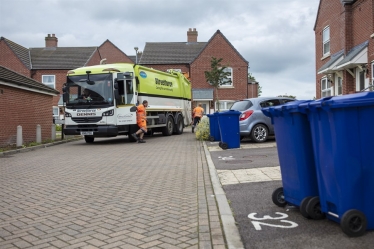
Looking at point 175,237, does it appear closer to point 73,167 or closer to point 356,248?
point 356,248

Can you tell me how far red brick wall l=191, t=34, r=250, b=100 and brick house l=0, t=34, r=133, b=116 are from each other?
40.3 ft

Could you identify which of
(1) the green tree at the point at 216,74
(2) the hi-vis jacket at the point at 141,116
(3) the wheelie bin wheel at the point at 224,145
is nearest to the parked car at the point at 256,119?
(3) the wheelie bin wheel at the point at 224,145

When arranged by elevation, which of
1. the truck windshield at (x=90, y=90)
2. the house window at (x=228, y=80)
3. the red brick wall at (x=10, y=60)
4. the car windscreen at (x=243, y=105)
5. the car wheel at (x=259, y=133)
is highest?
the red brick wall at (x=10, y=60)

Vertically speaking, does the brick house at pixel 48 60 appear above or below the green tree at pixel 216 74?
above

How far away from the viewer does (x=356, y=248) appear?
3357 mm

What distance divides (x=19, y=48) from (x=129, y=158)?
34.8 m

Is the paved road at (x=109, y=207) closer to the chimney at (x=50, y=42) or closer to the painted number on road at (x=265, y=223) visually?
the painted number on road at (x=265, y=223)

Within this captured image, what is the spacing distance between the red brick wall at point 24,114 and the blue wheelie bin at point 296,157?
42.1ft

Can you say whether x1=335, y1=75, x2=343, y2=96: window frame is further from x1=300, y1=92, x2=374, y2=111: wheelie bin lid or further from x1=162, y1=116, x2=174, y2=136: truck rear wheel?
x1=300, y1=92, x2=374, y2=111: wheelie bin lid

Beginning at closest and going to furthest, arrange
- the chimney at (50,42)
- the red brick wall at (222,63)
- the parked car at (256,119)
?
the parked car at (256,119)
the red brick wall at (222,63)
the chimney at (50,42)

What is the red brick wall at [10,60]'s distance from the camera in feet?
125

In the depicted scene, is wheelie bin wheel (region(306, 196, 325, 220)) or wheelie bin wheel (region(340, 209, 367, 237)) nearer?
wheelie bin wheel (region(340, 209, 367, 237))

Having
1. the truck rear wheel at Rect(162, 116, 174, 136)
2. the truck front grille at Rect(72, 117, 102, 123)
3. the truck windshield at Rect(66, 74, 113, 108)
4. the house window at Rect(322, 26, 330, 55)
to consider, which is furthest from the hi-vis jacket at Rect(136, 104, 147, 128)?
the house window at Rect(322, 26, 330, 55)

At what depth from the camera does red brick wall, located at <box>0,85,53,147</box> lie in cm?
1464
